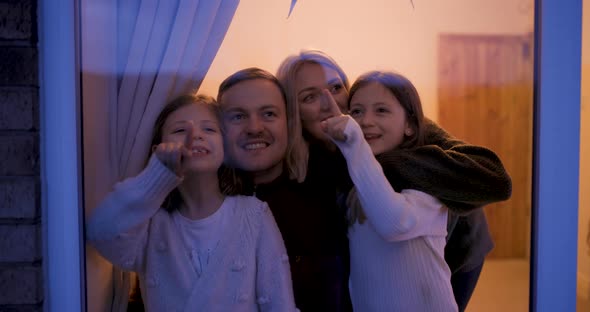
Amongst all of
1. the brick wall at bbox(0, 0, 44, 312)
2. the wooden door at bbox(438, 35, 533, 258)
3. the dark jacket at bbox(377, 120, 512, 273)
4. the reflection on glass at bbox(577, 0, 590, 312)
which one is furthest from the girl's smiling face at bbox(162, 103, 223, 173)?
the reflection on glass at bbox(577, 0, 590, 312)

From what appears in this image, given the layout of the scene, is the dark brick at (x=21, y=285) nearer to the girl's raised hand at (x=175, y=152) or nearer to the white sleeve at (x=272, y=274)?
the girl's raised hand at (x=175, y=152)

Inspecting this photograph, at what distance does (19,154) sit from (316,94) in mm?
768

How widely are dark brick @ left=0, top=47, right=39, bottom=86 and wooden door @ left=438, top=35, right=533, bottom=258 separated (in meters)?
1.00

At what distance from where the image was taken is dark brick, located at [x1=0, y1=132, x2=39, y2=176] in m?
1.14

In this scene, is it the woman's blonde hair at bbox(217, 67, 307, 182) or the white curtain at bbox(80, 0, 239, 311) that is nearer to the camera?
the white curtain at bbox(80, 0, 239, 311)

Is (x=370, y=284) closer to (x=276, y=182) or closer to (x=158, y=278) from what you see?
(x=276, y=182)

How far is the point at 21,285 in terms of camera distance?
45.6 inches

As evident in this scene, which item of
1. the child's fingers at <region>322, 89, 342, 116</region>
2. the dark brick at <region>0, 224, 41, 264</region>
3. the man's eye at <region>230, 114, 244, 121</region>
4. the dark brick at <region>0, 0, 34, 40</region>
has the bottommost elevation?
the dark brick at <region>0, 224, 41, 264</region>

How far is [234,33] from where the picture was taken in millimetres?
1238

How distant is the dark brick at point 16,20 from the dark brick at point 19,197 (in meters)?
0.34

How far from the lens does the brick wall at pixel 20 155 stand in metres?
1.13

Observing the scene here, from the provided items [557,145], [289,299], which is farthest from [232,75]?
[557,145]

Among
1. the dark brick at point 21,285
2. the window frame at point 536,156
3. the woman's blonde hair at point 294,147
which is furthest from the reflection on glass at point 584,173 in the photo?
the dark brick at point 21,285

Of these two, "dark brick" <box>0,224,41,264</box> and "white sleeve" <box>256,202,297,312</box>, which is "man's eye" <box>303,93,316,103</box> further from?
"dark brick" <box>0,224,41,264</box>
